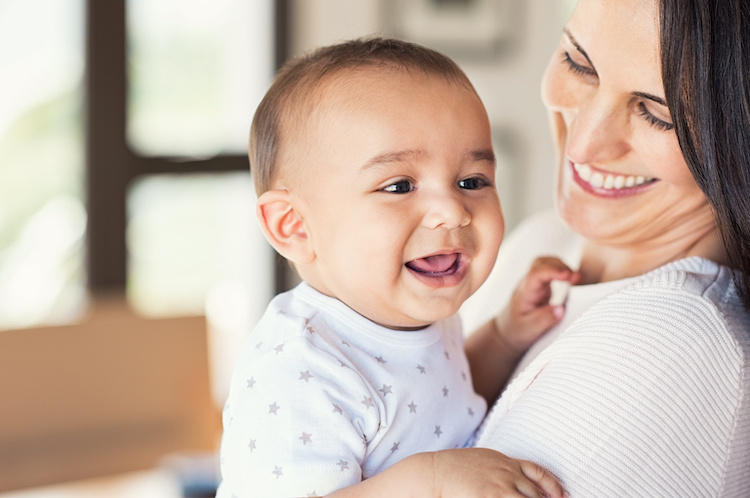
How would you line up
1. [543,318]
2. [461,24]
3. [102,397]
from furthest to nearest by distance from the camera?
1. [461,24]
2. [102,397]
3. [543,318]

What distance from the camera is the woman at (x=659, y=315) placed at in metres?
0.94

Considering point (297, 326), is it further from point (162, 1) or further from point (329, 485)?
point (162, 1)

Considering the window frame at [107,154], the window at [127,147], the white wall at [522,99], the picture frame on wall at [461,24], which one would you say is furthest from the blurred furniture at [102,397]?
the white wall at [522,99]

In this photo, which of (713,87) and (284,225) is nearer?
(713,87)

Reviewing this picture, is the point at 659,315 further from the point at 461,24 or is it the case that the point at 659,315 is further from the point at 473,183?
the point at 461,24

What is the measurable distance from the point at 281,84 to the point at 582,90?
0.42 metres

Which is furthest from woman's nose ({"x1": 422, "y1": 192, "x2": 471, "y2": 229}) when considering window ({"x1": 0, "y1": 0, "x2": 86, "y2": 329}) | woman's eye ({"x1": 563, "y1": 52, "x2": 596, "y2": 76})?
window ({"x1": 0, "y1": 0, "x2": 86, "y2": 329})

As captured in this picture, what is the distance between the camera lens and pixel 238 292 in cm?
408

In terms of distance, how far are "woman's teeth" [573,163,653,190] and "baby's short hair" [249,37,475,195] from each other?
25 centimetres

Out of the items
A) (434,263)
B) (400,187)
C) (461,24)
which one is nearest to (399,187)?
(400,187)

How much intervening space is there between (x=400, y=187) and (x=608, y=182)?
366 mm

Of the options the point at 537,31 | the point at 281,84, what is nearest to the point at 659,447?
the point at 281,84

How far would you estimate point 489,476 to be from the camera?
0.88m

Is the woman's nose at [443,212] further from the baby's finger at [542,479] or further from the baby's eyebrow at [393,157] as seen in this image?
the baby's finger at [542,479]
